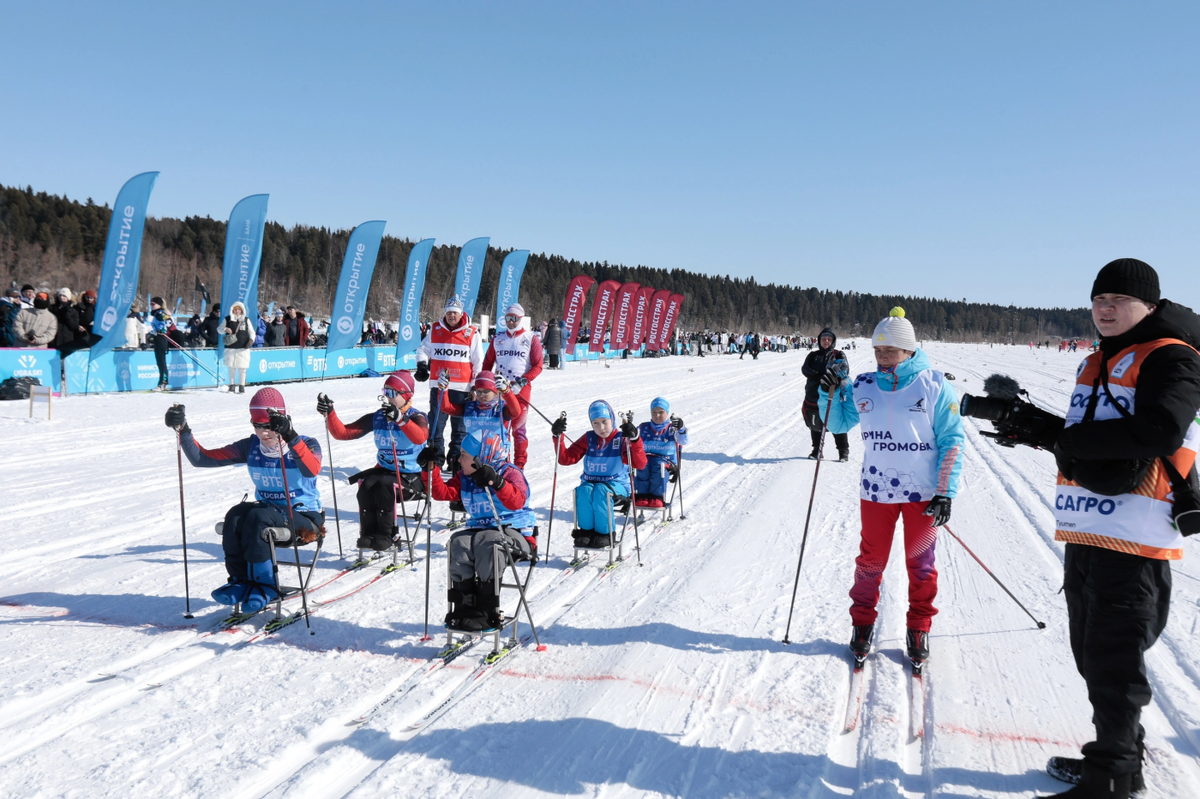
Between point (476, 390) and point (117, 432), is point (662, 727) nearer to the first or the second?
point (476, 390)

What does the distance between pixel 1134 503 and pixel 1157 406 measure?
1.40 feet

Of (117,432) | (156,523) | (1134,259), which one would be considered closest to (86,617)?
(156,523)

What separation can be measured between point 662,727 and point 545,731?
0.54 metres

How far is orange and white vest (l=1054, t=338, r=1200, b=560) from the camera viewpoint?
262cm

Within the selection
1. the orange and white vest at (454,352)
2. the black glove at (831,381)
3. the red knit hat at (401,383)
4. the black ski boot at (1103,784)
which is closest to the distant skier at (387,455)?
the red knit hat at (401,383)

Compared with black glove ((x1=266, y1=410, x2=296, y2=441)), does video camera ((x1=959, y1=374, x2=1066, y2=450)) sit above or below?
above

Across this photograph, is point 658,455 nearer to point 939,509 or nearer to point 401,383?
point 401,383

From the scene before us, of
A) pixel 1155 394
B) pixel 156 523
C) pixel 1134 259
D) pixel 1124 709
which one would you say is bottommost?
pixel 156 523

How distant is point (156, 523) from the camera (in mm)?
6723

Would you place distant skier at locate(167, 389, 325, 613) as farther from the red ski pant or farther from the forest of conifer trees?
the forest of conifer trees

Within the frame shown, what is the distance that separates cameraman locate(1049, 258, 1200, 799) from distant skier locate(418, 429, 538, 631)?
280 centimetres

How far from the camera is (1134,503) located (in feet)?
8.71

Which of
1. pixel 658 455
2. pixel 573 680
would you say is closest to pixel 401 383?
pixel 658 455

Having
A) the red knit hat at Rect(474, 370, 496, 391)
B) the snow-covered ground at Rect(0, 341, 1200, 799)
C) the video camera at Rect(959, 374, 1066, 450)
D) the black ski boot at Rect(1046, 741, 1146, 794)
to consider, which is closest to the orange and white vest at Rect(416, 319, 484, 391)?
the red knit hat at Rect(474, 370, 496, 391)
